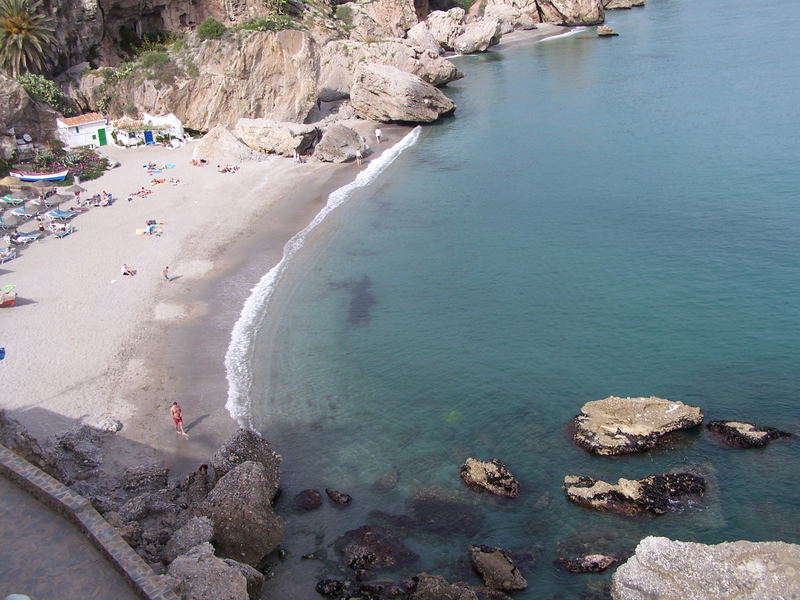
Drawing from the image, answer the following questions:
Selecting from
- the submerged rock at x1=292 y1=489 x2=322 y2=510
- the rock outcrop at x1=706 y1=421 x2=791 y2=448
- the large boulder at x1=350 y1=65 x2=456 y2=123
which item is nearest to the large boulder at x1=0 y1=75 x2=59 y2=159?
the large boulder at x1=350 y1=65 x2=456 y2=123

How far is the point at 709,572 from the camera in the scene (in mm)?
16734

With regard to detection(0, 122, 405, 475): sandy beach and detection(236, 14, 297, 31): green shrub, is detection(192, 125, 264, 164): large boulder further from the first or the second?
detection(236, 14, 297, 31): green shrub

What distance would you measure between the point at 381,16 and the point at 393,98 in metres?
45.4

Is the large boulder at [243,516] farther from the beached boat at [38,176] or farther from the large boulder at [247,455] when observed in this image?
the beached boat at [38,176]

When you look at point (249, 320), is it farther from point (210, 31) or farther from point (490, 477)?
point (210, 31)

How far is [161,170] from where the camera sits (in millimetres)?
53188

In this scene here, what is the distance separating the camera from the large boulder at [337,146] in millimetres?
54938

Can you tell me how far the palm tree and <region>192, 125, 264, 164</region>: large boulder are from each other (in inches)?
673

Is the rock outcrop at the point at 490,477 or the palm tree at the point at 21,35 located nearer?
the rock outcrop at the point at 490,477

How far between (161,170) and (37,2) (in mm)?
20176

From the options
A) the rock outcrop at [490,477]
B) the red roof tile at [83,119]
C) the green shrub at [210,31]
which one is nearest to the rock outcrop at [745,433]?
the rock outcrop at [490,477]

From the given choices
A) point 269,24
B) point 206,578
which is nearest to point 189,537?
point 206,578

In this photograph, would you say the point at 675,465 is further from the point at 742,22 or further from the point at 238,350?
the point at 742,22

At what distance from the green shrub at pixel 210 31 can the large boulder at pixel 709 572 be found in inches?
2304
